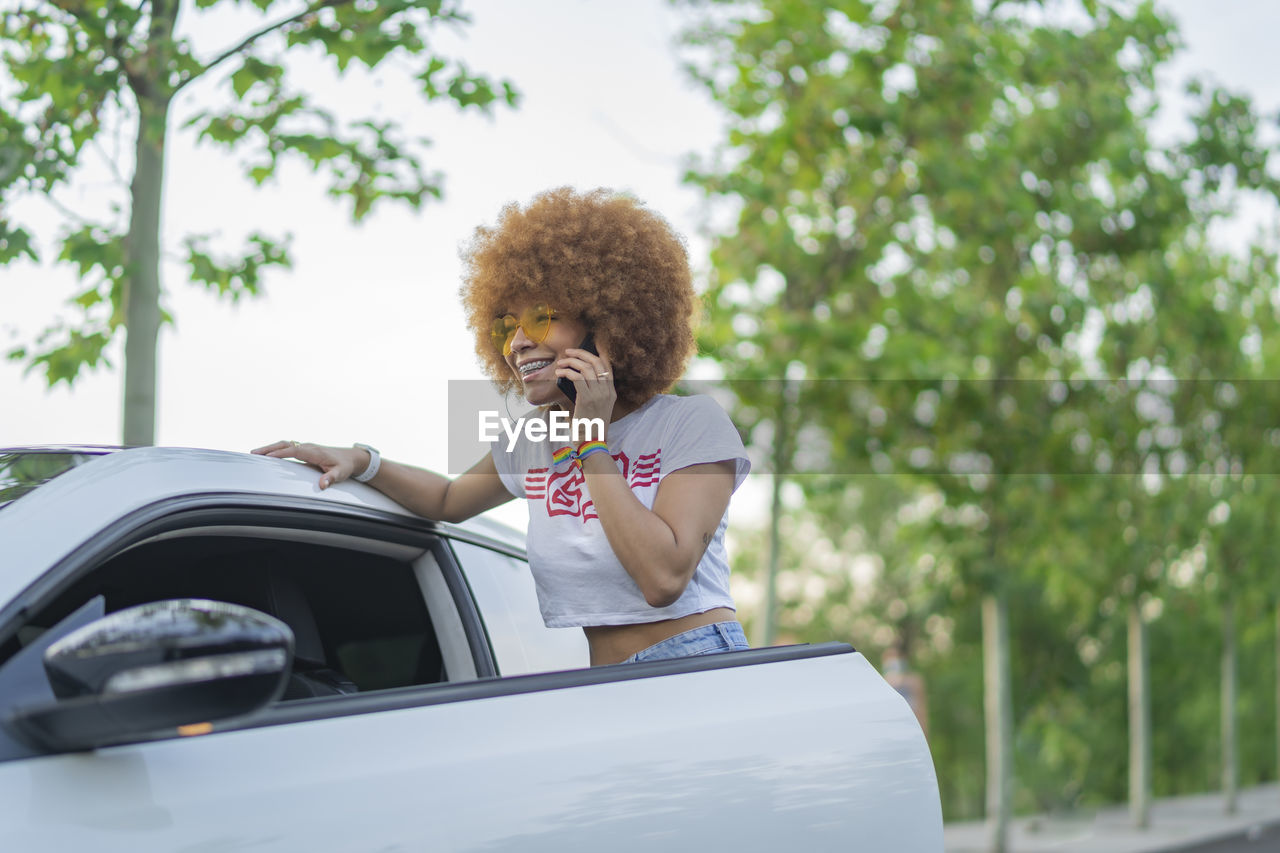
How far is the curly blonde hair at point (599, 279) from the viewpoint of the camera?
279 cm

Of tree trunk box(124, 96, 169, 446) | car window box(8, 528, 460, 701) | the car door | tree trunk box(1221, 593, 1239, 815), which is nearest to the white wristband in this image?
car window box(8, 528, 460, 701)

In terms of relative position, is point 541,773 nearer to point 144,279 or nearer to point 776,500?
point 144,279

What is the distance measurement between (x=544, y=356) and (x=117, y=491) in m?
1.02

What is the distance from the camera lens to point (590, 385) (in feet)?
8.28

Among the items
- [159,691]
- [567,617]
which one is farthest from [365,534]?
[159,691]

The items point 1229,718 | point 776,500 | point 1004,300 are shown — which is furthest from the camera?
point 1229,718

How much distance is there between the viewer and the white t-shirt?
2.47m

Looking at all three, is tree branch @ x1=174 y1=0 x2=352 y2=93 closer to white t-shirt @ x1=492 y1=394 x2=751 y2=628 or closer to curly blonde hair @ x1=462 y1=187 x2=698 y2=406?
curly blonde hair @ x1=462 y1=187 x2=698 y2=406

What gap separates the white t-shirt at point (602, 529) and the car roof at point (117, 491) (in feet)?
1.19

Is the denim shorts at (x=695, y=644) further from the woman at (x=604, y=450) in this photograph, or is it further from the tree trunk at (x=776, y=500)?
the tree trunk at (x=776, y=500)

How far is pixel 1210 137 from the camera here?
11.8 meters

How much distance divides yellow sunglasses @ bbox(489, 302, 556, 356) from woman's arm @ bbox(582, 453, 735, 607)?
41cm

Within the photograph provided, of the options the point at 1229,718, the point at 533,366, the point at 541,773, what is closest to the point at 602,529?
the point at 533,366

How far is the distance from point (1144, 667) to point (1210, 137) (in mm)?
7372
